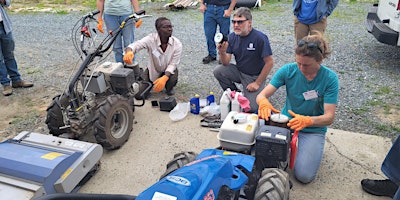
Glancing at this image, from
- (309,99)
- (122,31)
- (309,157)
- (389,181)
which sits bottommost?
(389,181)

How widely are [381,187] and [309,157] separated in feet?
1.94

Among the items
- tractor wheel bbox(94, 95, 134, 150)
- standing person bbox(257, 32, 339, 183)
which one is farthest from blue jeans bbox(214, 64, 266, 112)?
tractor wheel bbox(94, 95, 134, 150)

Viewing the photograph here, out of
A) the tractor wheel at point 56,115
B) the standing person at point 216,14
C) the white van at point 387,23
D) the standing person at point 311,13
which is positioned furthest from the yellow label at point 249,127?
the white van at point 387,23

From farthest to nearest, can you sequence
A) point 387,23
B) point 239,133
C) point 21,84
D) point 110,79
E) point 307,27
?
1. point 387,23
2. point 21,84
3. point 307,27
4. point 110,79
5. point 239,133

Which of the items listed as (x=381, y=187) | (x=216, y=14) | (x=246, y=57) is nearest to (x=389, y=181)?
(x=381, y=187)

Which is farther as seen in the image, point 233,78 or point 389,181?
point 233,78

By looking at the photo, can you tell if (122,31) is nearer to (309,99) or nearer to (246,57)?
(246,57)

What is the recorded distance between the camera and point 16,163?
2619 millimetres

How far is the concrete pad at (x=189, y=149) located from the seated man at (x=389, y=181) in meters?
0.08

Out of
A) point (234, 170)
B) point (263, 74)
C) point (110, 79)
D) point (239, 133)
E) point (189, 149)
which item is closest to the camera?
point (234, 170)

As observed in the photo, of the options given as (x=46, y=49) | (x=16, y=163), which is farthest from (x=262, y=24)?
(x=16, y=163)

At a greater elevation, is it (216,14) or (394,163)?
(216,14)

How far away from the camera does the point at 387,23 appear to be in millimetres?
A: 5367

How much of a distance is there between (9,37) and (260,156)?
13.2 ft
